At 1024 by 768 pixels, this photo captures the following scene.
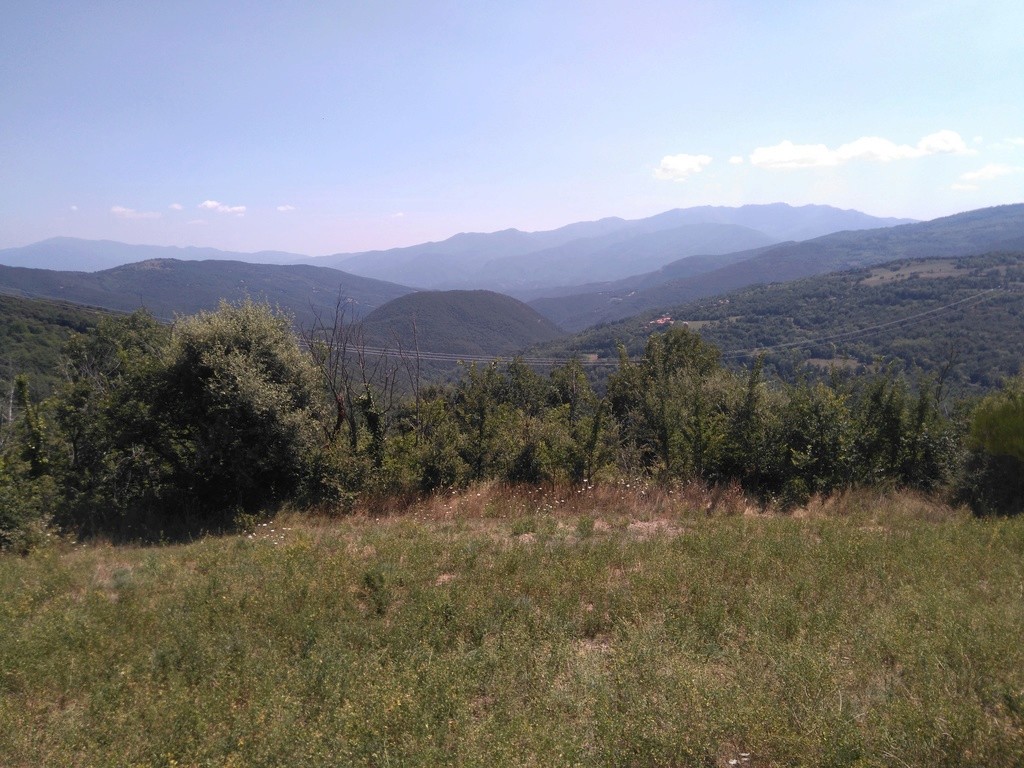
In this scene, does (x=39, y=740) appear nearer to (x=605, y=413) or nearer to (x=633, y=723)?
(x=633, y=723)

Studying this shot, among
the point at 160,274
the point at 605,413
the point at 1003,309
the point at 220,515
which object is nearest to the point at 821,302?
the point at 1003,309

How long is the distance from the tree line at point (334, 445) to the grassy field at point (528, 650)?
1.87 m

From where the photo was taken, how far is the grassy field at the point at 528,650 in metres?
3.40

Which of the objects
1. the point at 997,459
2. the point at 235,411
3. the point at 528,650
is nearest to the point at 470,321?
the point at 235,411

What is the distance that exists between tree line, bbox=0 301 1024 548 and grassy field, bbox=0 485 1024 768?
187cm

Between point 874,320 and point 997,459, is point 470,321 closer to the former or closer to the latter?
point 874,320

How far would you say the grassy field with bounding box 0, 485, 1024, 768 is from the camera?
11.2 feet

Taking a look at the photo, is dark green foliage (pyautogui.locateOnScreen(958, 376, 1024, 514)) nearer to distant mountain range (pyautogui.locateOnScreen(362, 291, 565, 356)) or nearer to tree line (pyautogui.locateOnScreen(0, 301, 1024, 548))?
tree line (pyautogui.locateOnScreen(0, 301, 1024, 548))

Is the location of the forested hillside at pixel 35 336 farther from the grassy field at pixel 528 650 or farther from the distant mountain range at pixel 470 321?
the distant mountain range at pixel 470 321

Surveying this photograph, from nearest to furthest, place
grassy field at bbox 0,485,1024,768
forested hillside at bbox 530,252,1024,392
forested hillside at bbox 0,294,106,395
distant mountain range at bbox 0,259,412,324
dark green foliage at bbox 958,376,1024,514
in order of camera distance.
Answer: grassy field at bbox 0,485,1024,768, dark green foliage at bbox 958,376,1024,514, forested hillside at bbox 0,294,106,395, forested hillside at bbox 530,252,1024,392, distant mountain range at bbox 0,259,412,324

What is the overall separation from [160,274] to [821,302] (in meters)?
171

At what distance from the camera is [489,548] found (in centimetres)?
685

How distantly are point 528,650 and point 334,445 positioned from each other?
622 cm

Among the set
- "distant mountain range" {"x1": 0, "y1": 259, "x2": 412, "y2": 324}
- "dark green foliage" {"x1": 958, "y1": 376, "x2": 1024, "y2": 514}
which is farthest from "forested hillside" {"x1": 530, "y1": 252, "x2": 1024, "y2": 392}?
"distant mountain range" {"x1": 0, "y1": 259, "x2": 412, "y2": 324}
